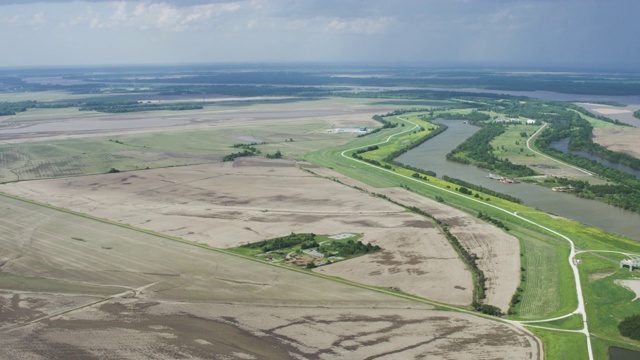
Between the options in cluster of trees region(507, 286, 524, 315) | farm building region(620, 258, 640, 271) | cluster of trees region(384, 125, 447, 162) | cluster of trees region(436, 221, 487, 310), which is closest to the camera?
cluster of trees region(507, 286, 524, 315)

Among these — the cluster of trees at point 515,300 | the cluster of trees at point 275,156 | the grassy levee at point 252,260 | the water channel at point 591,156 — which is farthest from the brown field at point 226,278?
the water channel at point 591,156

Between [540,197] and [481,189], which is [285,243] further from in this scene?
[540,197]

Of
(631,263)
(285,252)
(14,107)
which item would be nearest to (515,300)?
(631,263)

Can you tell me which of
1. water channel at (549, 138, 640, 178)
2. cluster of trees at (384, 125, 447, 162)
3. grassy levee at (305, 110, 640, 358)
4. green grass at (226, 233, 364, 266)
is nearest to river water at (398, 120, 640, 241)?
cluster of trees at (384, 125, 447, 162)

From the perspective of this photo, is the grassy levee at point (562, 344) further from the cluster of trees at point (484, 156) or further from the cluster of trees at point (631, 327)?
the cluster of trees at point (484, 156)

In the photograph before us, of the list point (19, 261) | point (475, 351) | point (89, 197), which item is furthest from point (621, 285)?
point (89, 197)

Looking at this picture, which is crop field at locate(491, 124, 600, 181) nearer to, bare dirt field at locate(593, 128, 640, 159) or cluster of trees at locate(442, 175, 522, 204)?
bare dirt field at locate(593, 128, 640, 159)
